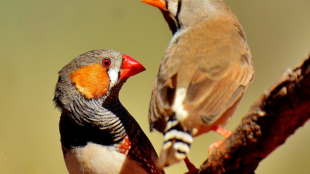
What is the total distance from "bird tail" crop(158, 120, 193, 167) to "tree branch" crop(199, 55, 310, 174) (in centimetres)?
17

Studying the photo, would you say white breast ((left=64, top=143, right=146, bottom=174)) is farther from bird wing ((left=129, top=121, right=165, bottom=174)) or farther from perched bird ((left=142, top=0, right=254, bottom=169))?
perched bird ((left=142, top=0, right=254, bottom=169))

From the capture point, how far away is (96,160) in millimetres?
2199

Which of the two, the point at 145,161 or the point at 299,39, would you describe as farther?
the point at 299,39

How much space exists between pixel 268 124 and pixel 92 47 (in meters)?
3.12

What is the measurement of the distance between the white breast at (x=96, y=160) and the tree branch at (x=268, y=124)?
805 millimetres

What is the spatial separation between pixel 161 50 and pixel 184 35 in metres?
2.00

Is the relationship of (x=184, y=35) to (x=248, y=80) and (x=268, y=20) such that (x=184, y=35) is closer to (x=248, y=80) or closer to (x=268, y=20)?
(x=248, y=80)

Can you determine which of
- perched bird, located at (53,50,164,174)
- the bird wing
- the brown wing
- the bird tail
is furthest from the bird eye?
the bird tail

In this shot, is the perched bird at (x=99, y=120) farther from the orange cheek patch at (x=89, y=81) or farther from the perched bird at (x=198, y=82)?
the perched bird at (x=198, y=82)

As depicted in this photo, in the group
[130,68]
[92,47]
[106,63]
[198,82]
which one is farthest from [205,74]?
[92,47]

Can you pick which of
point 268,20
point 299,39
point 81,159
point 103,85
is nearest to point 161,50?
point 268,20

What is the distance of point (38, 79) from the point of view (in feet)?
13.3

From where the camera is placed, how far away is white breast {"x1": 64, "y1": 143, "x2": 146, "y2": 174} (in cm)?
220

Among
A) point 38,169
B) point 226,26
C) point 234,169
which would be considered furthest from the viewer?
point 38,169
